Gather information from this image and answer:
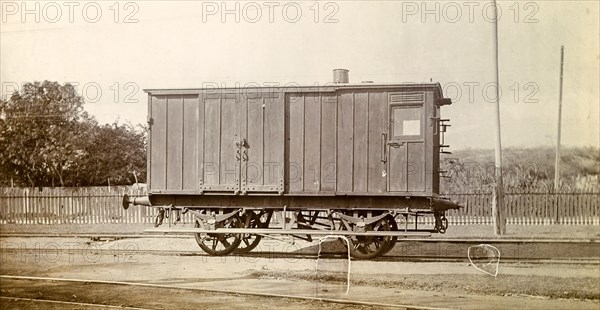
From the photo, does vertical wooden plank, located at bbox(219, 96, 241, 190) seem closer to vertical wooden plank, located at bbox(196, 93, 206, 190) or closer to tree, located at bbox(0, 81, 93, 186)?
vertical wooden plank, located at bbox(196, 93, 206, 190)

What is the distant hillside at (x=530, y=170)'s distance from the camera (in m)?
12.6

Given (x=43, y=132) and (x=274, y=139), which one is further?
(x=43, y=132)

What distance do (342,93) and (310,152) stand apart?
50.6 inches

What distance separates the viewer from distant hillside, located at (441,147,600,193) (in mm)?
12582

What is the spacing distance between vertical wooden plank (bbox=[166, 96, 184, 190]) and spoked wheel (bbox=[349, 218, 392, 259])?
3.64 m

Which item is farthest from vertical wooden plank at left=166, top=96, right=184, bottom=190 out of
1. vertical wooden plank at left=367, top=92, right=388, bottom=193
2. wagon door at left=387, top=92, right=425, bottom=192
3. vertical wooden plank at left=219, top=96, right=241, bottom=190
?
wagon door at left=387, top=92, right=425, bottom=192

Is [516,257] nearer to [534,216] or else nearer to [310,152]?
[310,152]

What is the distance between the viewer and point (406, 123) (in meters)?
10.6

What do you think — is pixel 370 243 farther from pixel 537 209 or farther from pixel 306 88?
pixel 537 209

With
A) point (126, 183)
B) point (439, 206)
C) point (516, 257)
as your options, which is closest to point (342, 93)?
point (439, 206)

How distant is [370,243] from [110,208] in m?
8.40

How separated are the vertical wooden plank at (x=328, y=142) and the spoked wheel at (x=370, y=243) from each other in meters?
1.07

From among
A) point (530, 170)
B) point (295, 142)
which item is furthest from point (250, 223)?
point (530, 170)

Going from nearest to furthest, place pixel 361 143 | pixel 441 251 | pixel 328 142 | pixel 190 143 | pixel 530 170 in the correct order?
1. pixel 361 143
2. pixel 328 142
3. pixel 190 143
4. pixel 441 251
5. pixel 530 170
